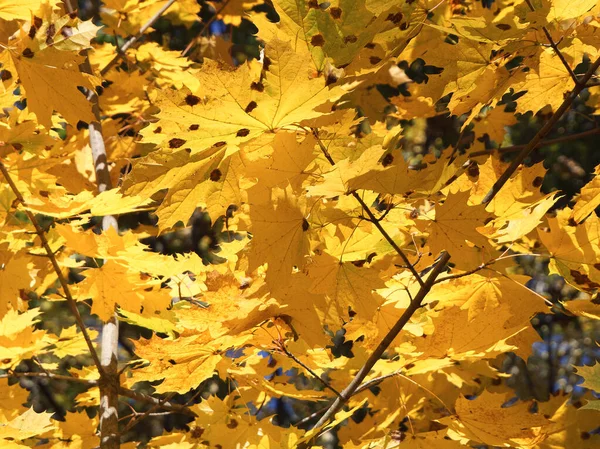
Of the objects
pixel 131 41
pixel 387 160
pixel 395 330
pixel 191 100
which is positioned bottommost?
pixel 395 330

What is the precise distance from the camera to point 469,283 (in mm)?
1738

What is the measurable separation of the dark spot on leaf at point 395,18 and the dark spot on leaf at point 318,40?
0.17 m

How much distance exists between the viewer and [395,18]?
1478 mm

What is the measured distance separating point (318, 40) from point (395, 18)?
20 cm

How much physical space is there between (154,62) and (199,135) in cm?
195

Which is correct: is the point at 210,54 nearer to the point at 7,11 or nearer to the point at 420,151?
the point at 420,151

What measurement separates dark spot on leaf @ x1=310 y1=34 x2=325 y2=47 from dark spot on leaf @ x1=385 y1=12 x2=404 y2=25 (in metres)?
0.17

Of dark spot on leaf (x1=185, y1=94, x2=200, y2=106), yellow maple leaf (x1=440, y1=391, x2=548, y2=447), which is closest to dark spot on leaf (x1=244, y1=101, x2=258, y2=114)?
dark spot on leaf (x1=185, y1=94, x2=200, y2=106)

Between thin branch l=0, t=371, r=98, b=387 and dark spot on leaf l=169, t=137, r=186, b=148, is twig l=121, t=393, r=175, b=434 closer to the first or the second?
thin branch l=0, t=371, r=98, b=387

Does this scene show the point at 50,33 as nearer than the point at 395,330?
No

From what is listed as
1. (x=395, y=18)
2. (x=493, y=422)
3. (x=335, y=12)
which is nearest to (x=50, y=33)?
(x=335, y=12)

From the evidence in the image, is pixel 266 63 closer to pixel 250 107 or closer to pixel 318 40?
pixel 250 107

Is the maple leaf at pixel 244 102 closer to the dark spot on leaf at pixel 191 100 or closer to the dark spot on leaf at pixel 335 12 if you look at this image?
the dark spot on leaf at pixel 191 100

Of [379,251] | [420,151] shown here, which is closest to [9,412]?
[379,251]
